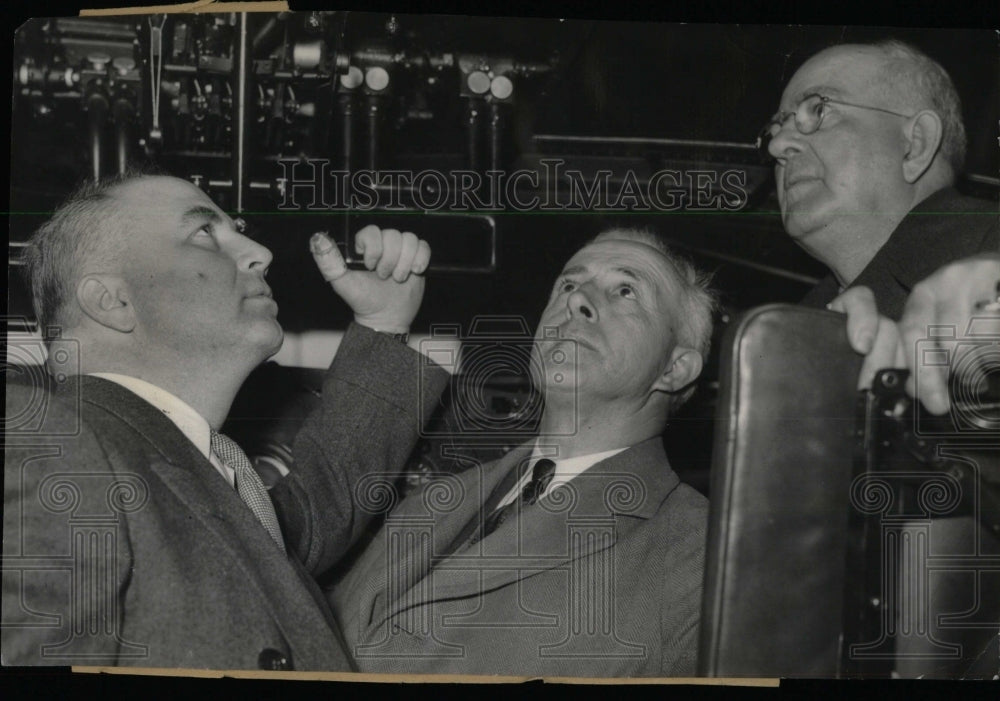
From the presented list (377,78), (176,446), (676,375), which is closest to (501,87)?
(377,78)

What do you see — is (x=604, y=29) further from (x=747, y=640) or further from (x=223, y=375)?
(x=747, y=640)

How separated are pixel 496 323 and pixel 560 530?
343mm

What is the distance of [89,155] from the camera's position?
6.13 ft

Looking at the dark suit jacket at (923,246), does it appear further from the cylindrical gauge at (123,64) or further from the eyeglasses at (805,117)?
the cylindrical gauge at (123,64)

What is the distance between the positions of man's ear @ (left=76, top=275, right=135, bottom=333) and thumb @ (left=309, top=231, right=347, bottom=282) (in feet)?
Result: 0.97

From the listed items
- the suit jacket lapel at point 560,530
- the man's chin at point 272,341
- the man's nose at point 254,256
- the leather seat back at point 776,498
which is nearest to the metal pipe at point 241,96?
the man's nose at point 254,256

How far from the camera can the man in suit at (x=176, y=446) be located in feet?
5.64

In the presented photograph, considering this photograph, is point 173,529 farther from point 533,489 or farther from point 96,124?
point 96,124

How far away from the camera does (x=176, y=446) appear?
5.75 feet

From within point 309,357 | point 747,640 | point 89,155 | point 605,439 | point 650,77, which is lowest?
point 747,640

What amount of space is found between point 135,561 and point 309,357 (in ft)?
1.32

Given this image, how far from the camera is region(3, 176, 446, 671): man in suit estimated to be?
1.72 meters

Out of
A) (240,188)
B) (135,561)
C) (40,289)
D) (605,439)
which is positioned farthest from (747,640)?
(40,289)

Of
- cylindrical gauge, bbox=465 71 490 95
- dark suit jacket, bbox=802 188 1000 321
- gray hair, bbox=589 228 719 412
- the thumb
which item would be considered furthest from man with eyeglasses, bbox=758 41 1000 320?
the thumb
